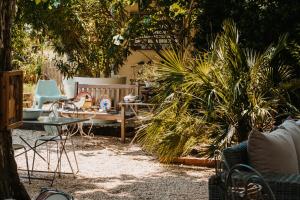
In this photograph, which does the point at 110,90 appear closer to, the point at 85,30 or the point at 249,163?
the point at 85,30

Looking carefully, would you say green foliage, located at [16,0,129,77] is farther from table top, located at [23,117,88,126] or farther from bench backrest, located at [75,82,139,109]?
table top, located at [23,117,88,126]

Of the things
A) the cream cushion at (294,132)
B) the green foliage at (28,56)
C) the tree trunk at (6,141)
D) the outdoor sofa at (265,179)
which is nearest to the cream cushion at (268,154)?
the outdoor sofa at (265,179)

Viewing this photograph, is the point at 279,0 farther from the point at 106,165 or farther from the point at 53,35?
the point at 53,35

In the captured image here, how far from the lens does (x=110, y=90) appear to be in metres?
9.62

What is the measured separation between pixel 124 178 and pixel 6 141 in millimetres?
2579

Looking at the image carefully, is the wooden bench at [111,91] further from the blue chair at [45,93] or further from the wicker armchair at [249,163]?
the wicker armchair at [249,163]

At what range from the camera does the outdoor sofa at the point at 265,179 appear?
297cm

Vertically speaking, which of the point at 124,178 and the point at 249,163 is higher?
the point at 249,163

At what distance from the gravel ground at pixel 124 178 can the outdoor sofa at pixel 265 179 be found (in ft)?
6.15

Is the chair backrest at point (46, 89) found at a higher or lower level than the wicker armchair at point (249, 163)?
higher

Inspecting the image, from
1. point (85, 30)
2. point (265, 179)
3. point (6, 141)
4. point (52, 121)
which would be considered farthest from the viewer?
point (85, 30)

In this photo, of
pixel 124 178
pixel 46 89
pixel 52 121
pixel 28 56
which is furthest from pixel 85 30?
pixel 124 178

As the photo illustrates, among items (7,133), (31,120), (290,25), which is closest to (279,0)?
(290,25)

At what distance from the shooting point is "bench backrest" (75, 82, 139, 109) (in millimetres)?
9500
